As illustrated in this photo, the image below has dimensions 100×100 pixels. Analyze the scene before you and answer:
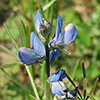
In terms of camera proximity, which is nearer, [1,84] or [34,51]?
[34,51]

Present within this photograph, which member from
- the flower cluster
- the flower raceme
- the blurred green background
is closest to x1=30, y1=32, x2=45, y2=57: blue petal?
the flower raceme

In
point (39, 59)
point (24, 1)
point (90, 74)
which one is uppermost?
point (24, 1)

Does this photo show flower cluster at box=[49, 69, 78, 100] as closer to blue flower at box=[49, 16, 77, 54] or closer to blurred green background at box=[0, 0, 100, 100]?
blue flower at box=[49, 16, 77, 54]

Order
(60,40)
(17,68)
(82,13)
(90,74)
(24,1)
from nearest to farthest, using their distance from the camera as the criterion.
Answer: (60,40) < (90,74) < (17,68) < (24,1) < (82,13)

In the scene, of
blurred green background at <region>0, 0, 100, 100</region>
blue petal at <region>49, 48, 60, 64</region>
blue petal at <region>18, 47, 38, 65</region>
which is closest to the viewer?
blue petal at <region>18, 47, 38, 65</region>

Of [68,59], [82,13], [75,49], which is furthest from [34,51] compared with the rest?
[82,13]

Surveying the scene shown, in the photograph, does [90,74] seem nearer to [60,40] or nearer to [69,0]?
[60,40]

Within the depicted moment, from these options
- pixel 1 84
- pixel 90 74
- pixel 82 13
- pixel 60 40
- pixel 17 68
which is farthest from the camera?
pixel 82 13
